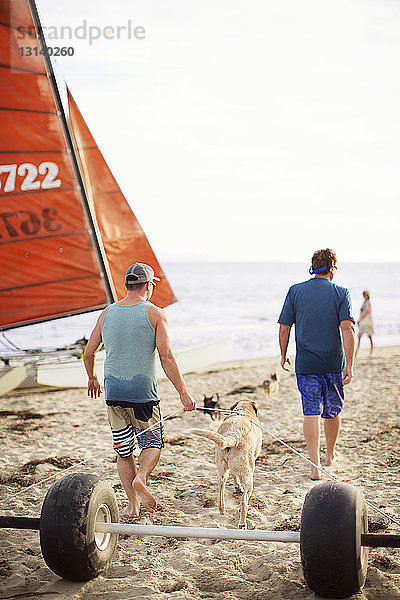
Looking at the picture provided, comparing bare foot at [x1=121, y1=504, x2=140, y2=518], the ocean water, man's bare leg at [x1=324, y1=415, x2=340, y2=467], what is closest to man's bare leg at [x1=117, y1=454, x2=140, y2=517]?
bare foot at [x1=121, y1=504, x2=140, y2=518]

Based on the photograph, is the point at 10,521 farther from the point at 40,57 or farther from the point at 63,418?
the point at 40,57

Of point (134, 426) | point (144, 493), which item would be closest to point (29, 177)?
point (134, 426)

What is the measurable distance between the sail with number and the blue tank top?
4.23 meters

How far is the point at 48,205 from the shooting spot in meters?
7.46

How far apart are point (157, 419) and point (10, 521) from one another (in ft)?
3.53

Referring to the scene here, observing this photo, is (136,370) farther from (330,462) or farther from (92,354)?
(330,462)

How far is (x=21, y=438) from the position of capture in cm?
636

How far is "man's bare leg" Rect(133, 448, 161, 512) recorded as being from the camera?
3.61 meters

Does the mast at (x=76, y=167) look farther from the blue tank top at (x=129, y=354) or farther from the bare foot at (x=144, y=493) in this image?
the bare foot at (x=144, y=493)

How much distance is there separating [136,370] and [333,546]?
1.53m

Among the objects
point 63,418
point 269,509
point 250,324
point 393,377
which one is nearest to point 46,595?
point 269,509

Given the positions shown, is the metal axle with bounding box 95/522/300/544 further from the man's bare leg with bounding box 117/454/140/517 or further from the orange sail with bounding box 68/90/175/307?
the orange sail with bounding box 68/90/175/307

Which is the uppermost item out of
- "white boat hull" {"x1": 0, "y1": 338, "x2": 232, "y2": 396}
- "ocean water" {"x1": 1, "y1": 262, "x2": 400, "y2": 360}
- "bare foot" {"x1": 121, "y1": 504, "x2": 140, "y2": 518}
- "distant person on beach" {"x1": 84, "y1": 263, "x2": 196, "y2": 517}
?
"distant person on beach" {"x1": 84, "y1": 263, "x2": 196, "y2": 517}

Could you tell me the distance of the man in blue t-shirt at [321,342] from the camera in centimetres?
458
